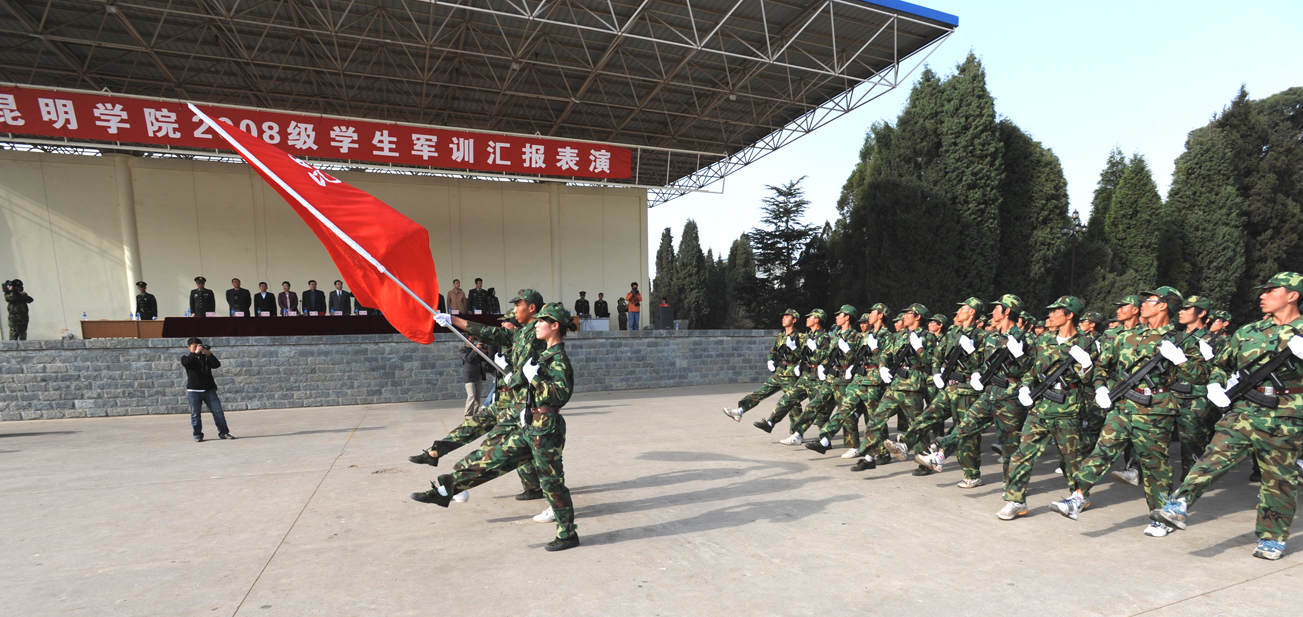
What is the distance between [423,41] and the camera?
43.4 feet

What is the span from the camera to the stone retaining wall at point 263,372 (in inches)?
400

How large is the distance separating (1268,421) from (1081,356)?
108cm

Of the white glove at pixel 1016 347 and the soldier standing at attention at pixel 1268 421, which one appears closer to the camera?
the soldier standing at attention at pixel 1268 421


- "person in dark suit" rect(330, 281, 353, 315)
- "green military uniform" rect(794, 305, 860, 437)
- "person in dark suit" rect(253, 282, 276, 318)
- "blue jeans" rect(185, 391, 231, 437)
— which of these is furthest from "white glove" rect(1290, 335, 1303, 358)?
"person in dark suit" rect(253, 282, 276, 318)

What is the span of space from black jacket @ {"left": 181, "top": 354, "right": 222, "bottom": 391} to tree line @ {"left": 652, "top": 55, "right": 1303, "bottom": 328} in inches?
715

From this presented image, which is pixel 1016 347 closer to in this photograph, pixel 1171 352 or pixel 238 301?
pixel 1171 352

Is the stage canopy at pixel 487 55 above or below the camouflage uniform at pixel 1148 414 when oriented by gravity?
above

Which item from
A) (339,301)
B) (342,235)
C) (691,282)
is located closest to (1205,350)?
(342,235)

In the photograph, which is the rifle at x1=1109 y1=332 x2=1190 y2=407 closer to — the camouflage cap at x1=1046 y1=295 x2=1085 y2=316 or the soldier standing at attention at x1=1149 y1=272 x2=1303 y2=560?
the soldier standing at attention at x1=1149 y1=272 x2=1303 y2=560

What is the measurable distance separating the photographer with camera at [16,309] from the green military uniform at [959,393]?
49.7ft

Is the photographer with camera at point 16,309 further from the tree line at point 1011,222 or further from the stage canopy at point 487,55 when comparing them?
the tree line at point 1011,222

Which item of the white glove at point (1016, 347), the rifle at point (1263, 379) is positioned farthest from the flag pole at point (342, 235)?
the rifle at point (1263, 379)

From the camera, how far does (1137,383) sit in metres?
4.36

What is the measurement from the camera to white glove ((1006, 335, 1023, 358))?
5020 mm
